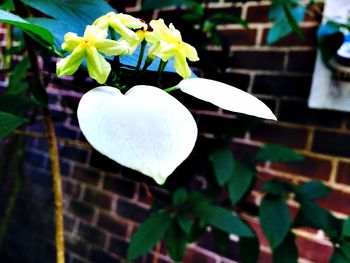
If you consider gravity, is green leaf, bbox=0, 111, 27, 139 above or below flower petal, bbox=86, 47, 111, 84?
below

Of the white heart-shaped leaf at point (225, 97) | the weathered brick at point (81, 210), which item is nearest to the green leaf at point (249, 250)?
the white heart-shaped leaf at point (225, 97)

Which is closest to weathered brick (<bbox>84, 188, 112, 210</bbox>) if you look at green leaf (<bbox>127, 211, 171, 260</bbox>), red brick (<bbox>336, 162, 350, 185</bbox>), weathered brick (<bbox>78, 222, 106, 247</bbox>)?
weathered brick (<bbox>78, 222, 106, 247</bbox>)

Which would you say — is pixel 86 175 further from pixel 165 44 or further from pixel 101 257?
pixel 165 44

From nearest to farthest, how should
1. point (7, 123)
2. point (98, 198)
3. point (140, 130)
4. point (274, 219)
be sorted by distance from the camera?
point (140, 130) → point (7, 123) → point (274, 219) → point (98, 198)

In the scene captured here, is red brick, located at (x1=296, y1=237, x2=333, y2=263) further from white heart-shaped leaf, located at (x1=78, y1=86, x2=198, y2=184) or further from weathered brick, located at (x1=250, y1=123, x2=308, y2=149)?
white heart-shaped leaf, located at (x1=78, y1=86, x2=198, y2=184)

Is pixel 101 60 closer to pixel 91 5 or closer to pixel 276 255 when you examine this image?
pixel 91 5

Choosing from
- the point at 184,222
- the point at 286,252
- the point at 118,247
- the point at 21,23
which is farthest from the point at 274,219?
the point at 118,247

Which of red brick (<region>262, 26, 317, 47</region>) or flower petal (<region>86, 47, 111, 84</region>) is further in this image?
red brick (<region>262, 26, 317, 47</region>)
